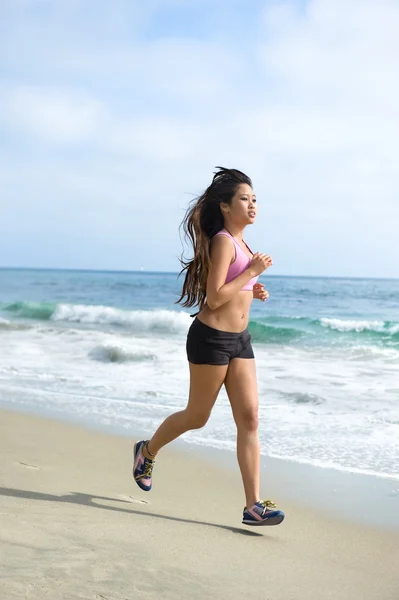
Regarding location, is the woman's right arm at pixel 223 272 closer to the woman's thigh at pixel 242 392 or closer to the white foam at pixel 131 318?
the woman's thigh at pixel 242 392

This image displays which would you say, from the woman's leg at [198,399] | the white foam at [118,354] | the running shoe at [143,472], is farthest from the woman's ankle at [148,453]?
the white foam at [118,354]

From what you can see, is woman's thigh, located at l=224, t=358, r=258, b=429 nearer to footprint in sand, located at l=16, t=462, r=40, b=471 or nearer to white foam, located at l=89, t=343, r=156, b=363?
footprint in sand, located at l=16, t=462, r=40, b=471

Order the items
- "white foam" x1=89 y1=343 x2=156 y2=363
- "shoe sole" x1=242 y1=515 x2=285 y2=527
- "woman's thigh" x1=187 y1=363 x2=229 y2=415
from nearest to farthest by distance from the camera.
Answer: "shoe sole" x1=242 y1=515 x2=285 y2=527 < "woman's thigh" x1=187 y1=363 x2=229 y2=415 < "white foam" x1=89 y1=343 x2=156 y2=363

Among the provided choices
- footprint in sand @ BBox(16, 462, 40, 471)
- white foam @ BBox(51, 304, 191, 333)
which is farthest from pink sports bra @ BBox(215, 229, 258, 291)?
white foam @ BBox(51, 304, 191, 333)

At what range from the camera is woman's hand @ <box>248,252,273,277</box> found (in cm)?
392

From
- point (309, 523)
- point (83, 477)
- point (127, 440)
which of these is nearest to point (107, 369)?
point (127, 440)

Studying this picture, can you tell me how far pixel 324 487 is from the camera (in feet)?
16.0

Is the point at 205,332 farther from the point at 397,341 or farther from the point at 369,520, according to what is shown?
the point at 397,341

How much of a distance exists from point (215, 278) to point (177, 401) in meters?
4.24

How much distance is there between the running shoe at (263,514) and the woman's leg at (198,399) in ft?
1.78

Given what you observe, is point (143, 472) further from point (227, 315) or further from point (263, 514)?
point (227, 315)

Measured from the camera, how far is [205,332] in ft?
13.0

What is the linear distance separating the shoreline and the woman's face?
1.77 meters

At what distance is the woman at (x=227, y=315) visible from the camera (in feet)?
12.9
